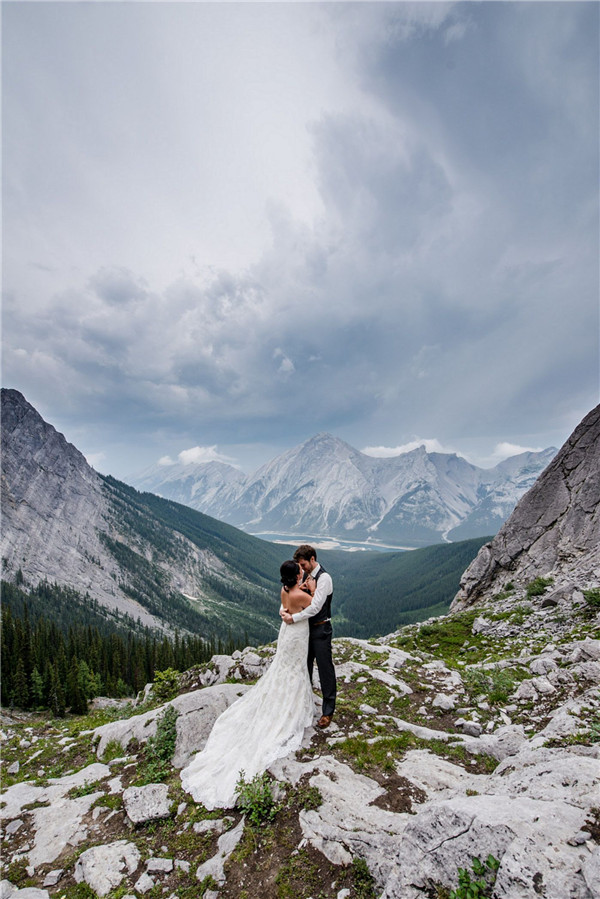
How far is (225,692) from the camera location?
12922mm

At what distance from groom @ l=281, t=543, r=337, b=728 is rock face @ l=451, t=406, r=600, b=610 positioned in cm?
2698

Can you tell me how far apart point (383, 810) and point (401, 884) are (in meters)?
2.38

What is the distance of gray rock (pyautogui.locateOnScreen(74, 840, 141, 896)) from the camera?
20.5 ft

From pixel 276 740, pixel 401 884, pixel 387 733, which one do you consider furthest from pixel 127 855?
pixel 387 733

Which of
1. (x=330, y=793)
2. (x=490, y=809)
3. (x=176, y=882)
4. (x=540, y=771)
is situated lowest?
(x=176, y=882)

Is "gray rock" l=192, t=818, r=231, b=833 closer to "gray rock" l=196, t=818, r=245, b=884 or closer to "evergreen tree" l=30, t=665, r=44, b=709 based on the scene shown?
"gray rock" l=196, t=818, r=245, b=884

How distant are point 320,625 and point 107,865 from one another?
6.00 meters

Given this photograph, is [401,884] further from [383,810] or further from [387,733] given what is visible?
[387,733]

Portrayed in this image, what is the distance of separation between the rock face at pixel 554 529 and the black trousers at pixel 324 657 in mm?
26923

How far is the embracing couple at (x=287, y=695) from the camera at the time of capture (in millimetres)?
8500

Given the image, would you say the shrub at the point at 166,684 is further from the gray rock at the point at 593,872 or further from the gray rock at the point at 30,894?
the gray rock at the point at 593,872

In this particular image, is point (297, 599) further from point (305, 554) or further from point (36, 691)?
point (36, 691)

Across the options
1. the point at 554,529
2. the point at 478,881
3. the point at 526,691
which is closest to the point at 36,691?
the point at 526,691

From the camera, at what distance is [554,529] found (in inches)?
1367
